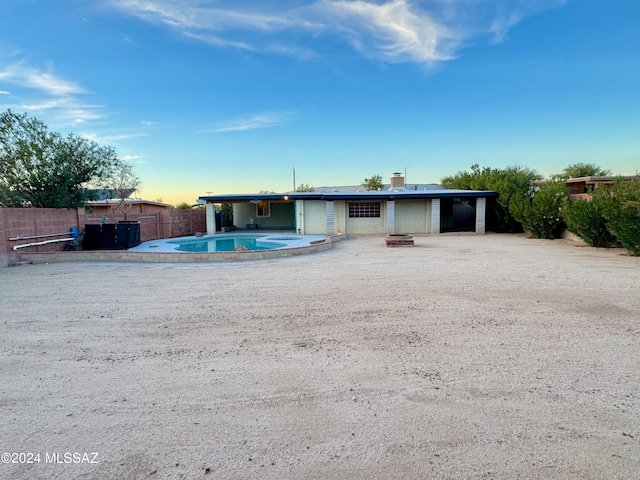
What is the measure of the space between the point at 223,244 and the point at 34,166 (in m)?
8.78

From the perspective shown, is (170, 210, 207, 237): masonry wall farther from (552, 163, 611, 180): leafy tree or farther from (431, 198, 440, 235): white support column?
(552, 163, 611, 180): leafy tree

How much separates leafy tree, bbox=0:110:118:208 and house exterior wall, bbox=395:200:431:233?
56.9 feet

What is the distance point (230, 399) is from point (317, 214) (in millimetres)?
18756

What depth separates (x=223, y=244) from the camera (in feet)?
Answer: 61.7

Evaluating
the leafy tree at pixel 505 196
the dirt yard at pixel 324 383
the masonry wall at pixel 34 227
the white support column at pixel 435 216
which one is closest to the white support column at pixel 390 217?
the white support column at pixel 435 216

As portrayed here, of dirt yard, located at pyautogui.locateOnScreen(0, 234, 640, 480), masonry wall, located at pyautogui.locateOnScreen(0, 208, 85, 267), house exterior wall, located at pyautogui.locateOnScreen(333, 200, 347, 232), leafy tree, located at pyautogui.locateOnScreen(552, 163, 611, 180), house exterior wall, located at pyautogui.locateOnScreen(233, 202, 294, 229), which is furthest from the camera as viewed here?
leafy tree, located at pyautogui.locateOnScreen(552, 163, 611, 180)

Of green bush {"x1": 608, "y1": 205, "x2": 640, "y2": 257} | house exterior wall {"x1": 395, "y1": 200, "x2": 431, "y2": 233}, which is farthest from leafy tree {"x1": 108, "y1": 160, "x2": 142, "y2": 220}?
green bush {"x1": 608, "y1": 205, "x2": 640, "y2": 257}

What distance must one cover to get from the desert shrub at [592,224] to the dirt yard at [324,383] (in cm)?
732

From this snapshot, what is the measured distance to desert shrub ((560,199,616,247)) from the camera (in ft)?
41.6

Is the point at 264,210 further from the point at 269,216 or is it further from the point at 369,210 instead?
the point at 369,210

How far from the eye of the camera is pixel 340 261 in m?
11.0

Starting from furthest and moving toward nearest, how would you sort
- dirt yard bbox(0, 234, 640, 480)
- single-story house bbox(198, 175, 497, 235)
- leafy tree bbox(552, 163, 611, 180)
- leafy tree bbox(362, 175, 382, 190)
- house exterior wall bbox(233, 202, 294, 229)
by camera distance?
leafy tree bbox(362, 175, 382, 190) → leafy tree bbox(552, 163, 611, 180) → house exterior wall bbox(233, 202, 294, 229) → single-story house bbox(198, 175, 497, 235) → dirt yard bbox(0, 234, 640, 480)

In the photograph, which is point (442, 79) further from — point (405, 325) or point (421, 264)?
point (405, 325)

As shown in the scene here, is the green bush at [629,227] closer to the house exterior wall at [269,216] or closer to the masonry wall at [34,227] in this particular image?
the masonry wall at [34,227]
